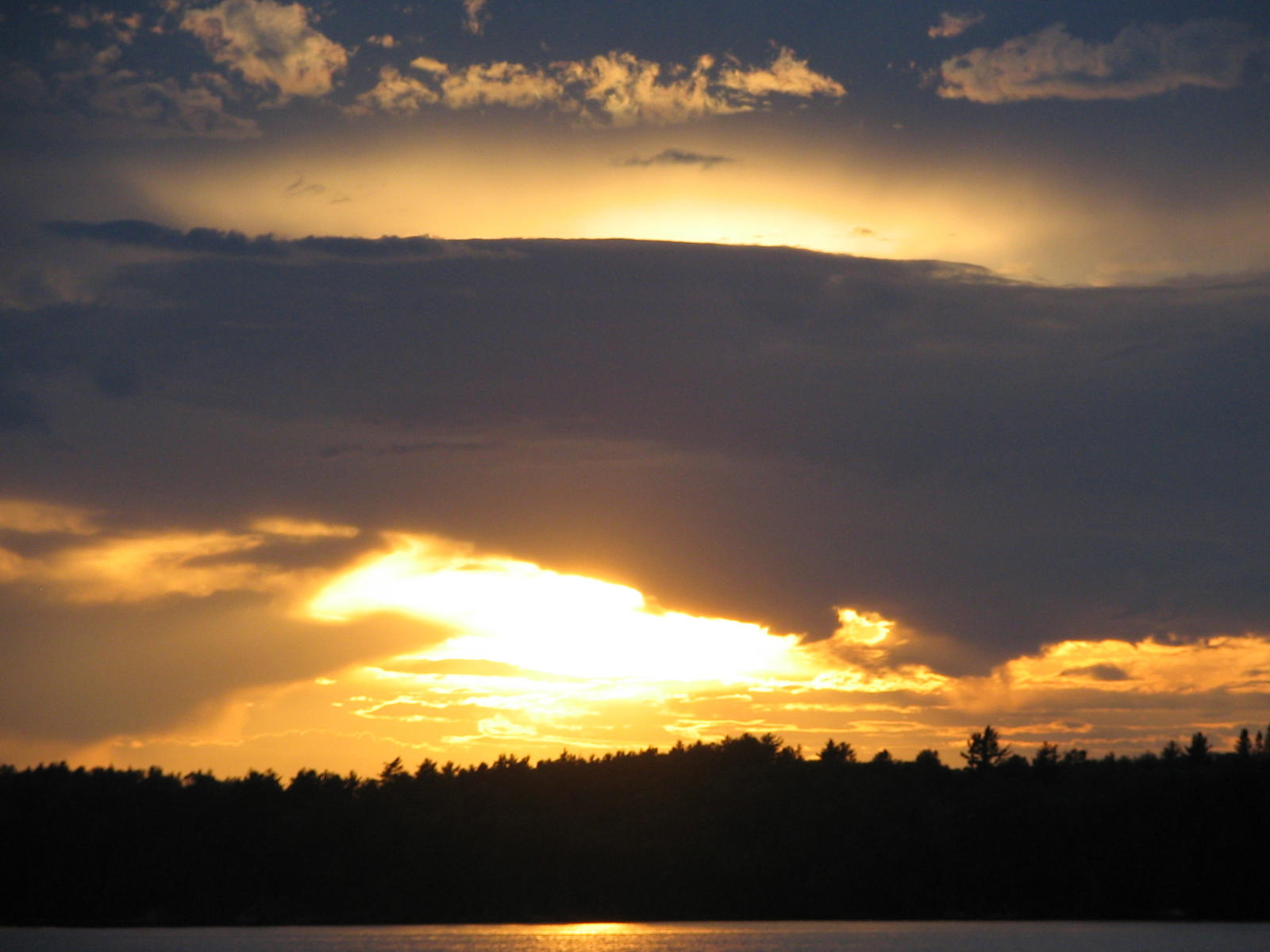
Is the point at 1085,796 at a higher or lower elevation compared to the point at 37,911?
higher

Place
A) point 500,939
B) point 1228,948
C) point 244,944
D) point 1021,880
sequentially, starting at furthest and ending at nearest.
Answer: point 1021,880
point 500,939
point 244,944
point 1228,948

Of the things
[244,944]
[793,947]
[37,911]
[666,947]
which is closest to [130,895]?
[37,911]

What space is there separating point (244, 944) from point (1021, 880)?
10120 cm

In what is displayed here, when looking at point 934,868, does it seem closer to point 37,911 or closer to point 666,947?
point 666,947

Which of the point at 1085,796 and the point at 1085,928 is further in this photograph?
the point at 1085,796

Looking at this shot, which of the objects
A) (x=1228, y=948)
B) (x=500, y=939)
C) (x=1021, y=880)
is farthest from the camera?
(x=1021, y=880)

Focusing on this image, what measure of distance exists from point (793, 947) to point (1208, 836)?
227 ft

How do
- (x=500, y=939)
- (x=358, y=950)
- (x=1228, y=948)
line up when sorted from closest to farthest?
(x=1228, y=948)
(x=358, y=950)
(x=500, y=939)

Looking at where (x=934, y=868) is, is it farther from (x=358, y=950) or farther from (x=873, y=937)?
(x=358, y=950)

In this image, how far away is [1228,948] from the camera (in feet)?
434

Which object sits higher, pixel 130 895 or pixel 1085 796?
pixel 1085 796

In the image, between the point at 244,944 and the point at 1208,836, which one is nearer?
the point at 244,944

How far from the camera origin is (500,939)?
563 ft

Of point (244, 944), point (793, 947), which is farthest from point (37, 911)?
point (793, 947)
